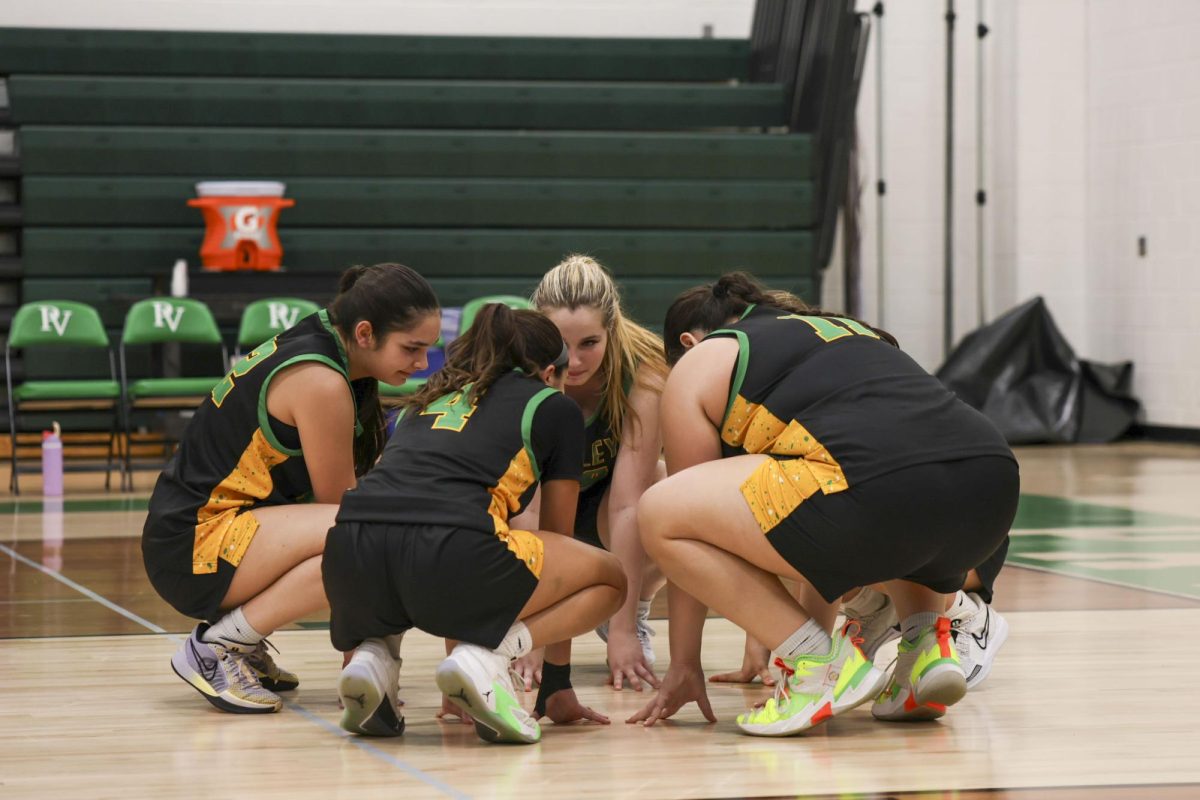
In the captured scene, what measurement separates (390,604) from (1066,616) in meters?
1.70

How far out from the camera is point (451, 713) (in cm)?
253

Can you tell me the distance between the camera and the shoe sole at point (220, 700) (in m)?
2.57

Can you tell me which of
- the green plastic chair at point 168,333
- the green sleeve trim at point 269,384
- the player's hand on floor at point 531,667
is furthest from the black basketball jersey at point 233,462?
the green plastic chair at point 168,333

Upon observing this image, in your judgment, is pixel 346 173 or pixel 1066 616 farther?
pixel 346 173

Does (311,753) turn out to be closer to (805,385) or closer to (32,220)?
(805,385)

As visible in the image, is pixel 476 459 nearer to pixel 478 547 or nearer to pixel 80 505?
pixel 478 547

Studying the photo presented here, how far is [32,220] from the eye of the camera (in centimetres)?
774

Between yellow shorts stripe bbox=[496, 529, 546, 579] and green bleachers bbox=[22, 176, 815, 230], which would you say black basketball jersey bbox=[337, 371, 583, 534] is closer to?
yellow shorts stripe bbox=[496, 529, 546, 579]

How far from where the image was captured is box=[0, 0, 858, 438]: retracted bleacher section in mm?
7773

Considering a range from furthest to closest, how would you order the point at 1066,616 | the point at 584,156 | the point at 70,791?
the point at 584,156 → the point at 1066,616 → the point at 70,791

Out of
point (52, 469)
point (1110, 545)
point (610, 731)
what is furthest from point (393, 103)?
point (610, 731)

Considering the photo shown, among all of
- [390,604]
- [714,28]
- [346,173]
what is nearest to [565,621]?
[390,604]

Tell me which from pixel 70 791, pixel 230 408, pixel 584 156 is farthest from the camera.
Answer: pixel 584 156

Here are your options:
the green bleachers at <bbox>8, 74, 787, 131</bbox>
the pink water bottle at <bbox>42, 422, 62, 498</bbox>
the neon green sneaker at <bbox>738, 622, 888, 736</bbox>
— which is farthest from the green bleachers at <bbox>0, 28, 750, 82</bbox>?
the neon green sneaker at <bbox>738, 622, 888, 736</bbox>
